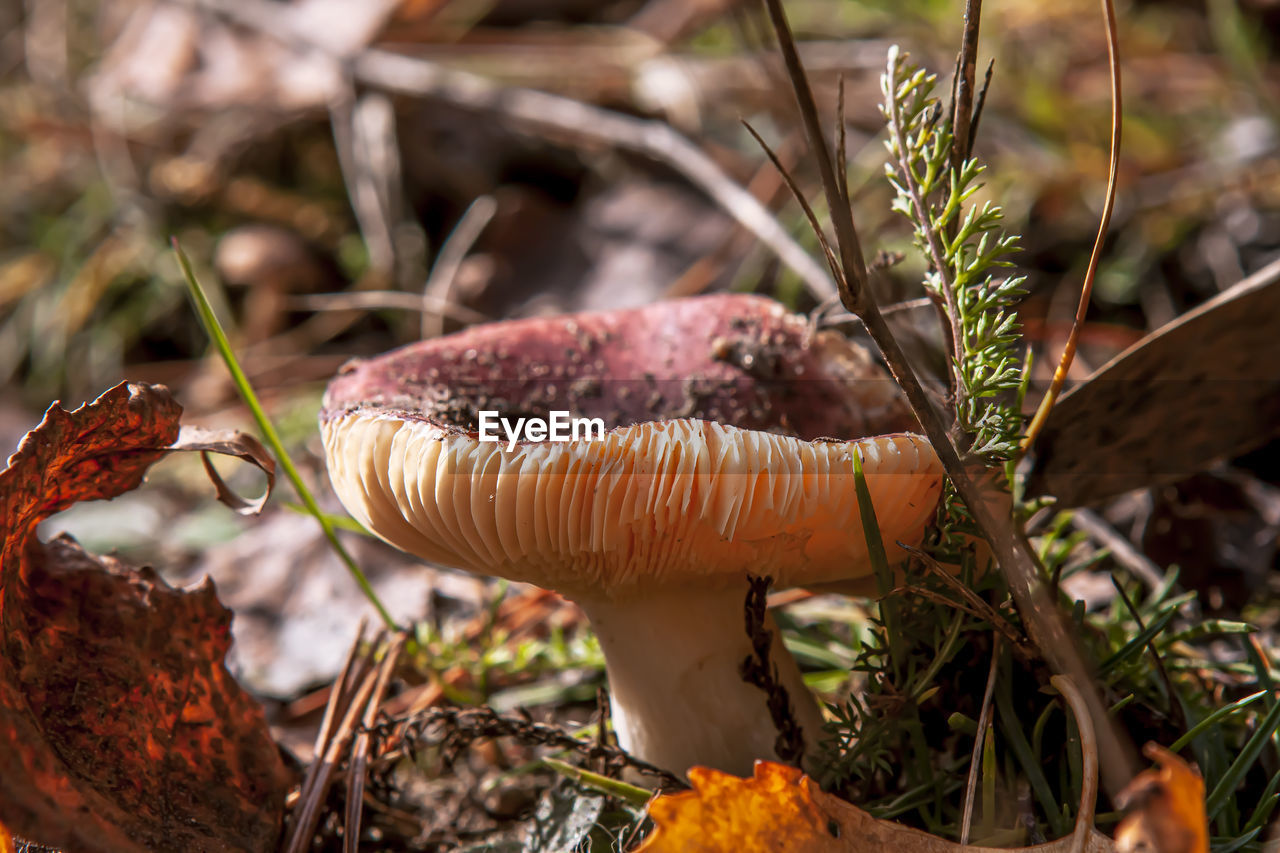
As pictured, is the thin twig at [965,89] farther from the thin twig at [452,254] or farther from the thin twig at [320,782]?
the thin twig at [452,254]

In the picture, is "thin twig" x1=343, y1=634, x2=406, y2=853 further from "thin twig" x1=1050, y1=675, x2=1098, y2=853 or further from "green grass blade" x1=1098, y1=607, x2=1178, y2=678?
"green grass blade" x1=1098, y1=607, x2=1178, y2=678

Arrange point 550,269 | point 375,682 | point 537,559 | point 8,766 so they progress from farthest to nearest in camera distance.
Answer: point 550,269
point 375,682
point 537,559
point 8,766

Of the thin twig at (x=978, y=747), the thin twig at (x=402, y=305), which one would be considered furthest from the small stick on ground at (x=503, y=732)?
the thin twig at (x=402, y=305)

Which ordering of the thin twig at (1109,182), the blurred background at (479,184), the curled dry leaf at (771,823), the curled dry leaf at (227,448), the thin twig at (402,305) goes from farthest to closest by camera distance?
1. the blurred background at (479,184)
2. the thin twig at (402,305)
3. the curled dry leaf at (227,448)
4. the thin twig at (1109,182)
5. the curled dry leaf at (771,823)

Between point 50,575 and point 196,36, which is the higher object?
point 196,36

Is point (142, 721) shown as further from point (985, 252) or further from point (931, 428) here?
point (985, 252)

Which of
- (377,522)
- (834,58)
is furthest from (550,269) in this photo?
(377,522)

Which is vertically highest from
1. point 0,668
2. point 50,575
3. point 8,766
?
point 50,575

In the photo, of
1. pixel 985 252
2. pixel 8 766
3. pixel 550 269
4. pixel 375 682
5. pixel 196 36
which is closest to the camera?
pixel 8 766
